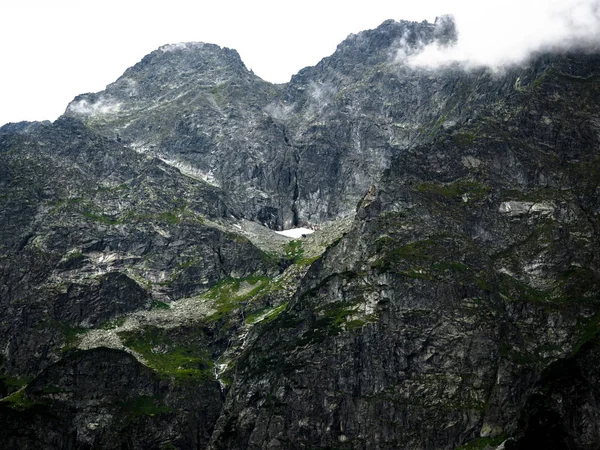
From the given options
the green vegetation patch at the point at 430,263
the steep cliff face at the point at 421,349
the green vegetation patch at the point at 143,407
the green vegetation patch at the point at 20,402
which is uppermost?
the green vegetation patch at the point at 430,263

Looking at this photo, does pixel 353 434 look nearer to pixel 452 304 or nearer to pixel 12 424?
pixel 452 304

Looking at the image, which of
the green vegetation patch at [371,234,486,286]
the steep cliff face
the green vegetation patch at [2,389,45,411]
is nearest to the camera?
the steep cliff face

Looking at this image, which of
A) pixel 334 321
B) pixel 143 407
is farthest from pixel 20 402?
pixel 334 321

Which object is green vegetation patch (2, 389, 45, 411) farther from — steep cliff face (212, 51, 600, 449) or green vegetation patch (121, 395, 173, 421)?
steep cliff face (212, 51, 600, 449)

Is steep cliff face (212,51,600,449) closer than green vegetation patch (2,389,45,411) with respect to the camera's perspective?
Yes

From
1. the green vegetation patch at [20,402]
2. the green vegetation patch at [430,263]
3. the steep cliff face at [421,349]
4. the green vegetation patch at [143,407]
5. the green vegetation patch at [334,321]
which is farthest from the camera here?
the green vegetation patch at [143,407]

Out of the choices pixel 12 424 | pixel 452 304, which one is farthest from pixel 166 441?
pixel 452 304

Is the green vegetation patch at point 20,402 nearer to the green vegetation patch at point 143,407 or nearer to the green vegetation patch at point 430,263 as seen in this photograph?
the green vegetation patch at point 143,407

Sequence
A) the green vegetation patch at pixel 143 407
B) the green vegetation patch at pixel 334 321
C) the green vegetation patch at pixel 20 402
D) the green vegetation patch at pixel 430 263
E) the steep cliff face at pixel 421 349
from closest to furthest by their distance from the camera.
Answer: the steep cliff face at pixel 421 349, the green vegetation patch at pixel 334 321, the green vegetation patch at pixel 430 263, the green vegetation patch at pixel 20 402, the green vegetation patch at pixel 143 407

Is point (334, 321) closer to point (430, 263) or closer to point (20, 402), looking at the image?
point (430, 263)

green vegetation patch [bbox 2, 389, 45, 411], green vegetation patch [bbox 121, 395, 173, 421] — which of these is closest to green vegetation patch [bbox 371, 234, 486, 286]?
green vegetation patch [bbox 121, 395, 173, 421]

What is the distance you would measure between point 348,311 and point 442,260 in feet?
102

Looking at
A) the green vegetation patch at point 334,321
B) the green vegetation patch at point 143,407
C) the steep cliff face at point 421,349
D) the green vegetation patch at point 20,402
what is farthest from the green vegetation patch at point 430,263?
the green vegetation patch at point 20,402

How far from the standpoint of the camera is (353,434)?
524 feet
